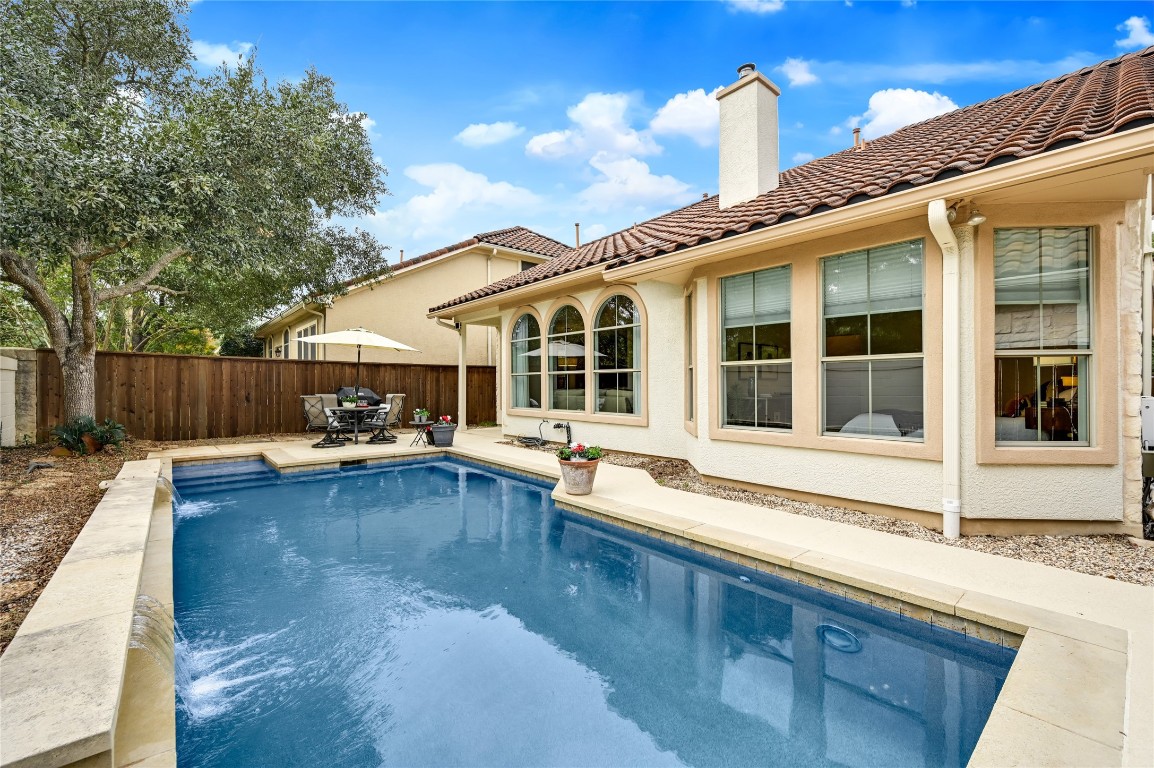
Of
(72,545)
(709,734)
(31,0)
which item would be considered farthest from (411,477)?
(31,0)

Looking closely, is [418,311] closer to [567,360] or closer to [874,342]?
[567,360]

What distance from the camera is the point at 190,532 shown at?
596cm

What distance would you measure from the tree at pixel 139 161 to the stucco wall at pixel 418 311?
2.76m

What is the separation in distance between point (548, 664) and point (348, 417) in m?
10.1

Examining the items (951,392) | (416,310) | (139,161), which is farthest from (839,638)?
(416,310)

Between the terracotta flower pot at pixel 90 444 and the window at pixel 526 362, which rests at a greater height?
the window at pixel 526 362

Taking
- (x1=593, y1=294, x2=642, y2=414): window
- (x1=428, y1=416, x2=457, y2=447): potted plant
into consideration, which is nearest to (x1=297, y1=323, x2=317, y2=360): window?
(x1=428, y1=416, x2=457, y2=447): potted plant

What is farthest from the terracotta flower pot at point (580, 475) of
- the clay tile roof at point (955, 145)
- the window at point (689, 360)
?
the clay tile roof at point (955, 145)

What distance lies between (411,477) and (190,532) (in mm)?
3464

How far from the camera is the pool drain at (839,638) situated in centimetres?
336

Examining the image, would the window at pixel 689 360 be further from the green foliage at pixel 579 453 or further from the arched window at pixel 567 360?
the arched window at pixel 567 360

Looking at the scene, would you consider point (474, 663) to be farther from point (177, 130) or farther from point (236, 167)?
point (236, 167)

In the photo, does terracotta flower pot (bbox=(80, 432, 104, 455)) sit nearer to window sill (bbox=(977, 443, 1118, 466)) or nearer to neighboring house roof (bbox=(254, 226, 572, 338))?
neighboring house roof (bbox=(254, 226, 572, 338))

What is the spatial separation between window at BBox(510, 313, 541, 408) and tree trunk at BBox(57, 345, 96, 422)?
7.99 m
